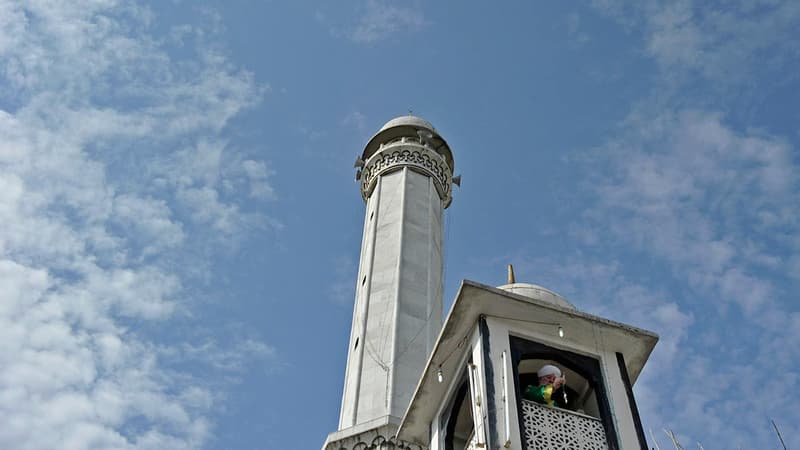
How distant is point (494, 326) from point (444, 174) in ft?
38.7

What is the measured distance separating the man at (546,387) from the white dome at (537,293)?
1005 mm

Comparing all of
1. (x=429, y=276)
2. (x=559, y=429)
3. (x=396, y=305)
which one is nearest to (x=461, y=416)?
(x=559, y=429)

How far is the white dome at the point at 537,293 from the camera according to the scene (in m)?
10.1

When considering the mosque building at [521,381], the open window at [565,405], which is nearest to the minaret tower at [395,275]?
the mosque building at [521,381]

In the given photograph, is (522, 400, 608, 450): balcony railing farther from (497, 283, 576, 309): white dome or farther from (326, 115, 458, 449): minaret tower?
(326, 115, 458, 449): minaret tower

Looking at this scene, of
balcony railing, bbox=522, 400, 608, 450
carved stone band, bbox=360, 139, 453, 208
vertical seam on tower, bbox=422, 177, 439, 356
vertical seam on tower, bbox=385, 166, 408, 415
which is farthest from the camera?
carved stone band, bbox=360, 139, 453, 208

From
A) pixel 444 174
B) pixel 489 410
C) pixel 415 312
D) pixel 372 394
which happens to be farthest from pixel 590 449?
pixel 444 174

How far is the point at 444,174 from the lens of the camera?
20781 millimetres

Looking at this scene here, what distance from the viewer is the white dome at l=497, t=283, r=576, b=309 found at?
1010 centimetres

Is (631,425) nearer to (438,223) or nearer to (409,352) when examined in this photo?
(409,352)

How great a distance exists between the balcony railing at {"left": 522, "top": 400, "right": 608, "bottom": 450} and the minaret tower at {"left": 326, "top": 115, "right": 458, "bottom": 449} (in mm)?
5365

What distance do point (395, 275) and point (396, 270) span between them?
13cm

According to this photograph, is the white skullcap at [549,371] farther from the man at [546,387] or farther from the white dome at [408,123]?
the white dome at [408,123]

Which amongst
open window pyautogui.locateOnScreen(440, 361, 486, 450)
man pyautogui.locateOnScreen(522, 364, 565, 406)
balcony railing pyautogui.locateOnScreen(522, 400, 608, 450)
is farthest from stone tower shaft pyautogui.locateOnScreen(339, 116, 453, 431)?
balcony railing pyautogui.locateOnScreen(522, 400, 608, 450)
